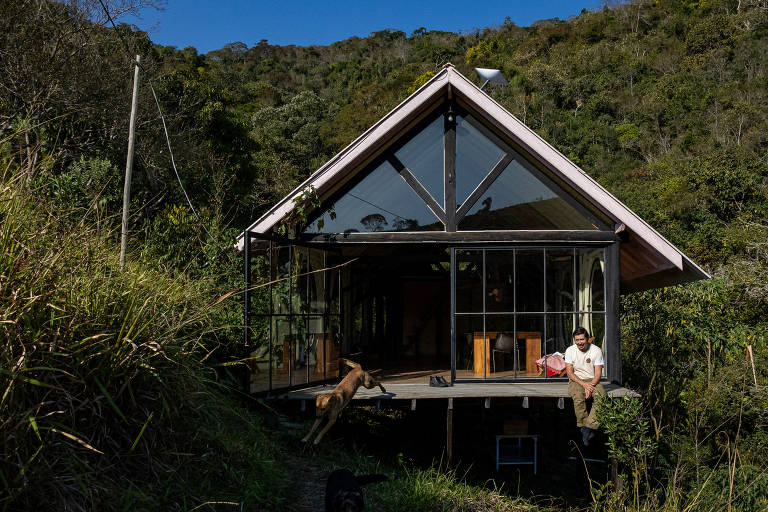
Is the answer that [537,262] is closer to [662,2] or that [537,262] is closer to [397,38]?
[662,2]

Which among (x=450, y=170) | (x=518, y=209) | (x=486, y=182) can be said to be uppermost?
(x=450, y=170)

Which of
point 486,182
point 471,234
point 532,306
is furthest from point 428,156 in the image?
point 532,306

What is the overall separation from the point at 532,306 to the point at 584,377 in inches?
58.9

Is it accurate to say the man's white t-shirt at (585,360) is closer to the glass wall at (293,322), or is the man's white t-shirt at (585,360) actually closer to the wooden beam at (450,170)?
the wooden beam at (450,170)

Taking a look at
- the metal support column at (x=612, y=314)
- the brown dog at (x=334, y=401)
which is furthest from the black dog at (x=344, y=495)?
the metal support column at (x=612, y=314)

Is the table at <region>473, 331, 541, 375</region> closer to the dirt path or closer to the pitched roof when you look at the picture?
the pitched roof

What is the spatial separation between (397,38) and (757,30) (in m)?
34.4

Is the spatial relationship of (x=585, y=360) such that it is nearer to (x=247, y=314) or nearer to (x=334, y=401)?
(x=334, y=401)

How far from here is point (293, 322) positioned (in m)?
7.23

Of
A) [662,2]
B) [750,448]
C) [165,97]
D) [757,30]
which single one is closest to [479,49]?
[662,2]

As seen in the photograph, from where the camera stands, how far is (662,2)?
4434cm

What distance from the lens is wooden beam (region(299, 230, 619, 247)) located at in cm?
773

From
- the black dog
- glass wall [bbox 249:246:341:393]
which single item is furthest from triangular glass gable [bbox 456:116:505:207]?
the black dog

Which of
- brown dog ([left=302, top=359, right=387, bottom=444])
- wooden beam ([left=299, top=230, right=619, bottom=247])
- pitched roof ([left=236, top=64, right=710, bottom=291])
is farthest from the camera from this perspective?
wooden beam ([left=299, top=230, right=619, bottom=247])
